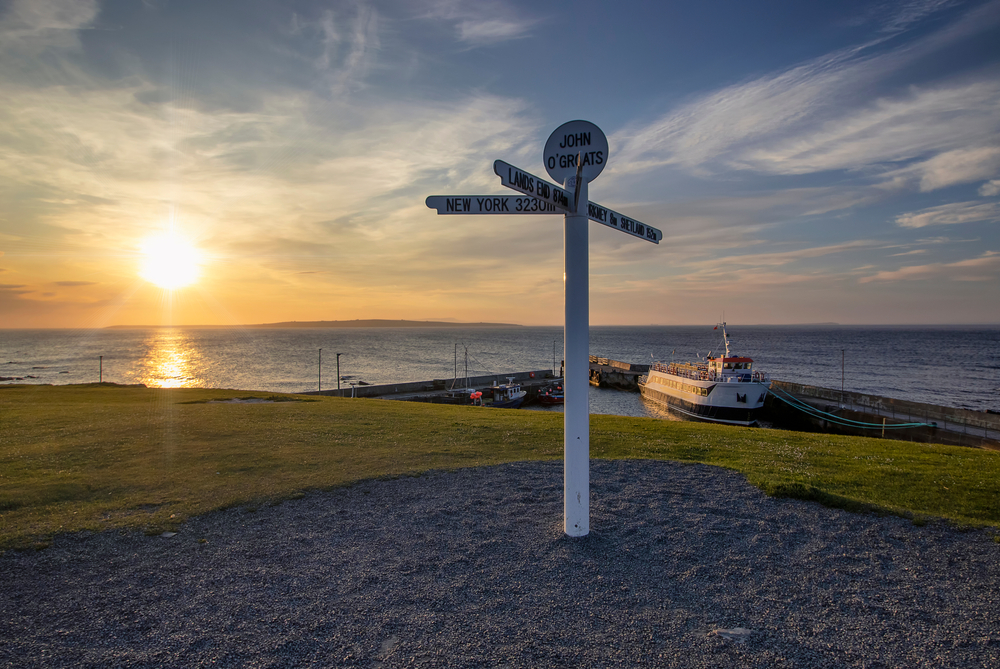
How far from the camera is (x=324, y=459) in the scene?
9.87m

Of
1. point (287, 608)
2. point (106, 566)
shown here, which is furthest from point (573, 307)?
point (106, 566)

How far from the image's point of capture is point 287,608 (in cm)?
439

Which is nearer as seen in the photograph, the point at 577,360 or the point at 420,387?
the point at 577,360

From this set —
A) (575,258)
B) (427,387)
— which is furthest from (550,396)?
(575,258)

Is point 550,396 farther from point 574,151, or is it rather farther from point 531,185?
point 531,185

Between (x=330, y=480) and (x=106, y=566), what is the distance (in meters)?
3.28

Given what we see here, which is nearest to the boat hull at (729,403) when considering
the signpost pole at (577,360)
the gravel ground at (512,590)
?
the gravel ground at (512,590)

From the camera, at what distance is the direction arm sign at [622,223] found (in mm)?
6062

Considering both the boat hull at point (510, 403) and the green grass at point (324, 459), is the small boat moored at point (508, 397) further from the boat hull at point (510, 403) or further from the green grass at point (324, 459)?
the green grass at point (324, 459)

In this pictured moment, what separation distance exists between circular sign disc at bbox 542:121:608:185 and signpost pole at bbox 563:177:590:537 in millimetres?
174

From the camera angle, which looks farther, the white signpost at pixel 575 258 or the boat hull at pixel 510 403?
the boat hull at pixel 510 403

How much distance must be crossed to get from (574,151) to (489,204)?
128 centimetres

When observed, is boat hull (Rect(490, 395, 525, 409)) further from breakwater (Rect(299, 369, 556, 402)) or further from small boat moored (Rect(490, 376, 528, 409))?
breakwater (Rect(299, 369, 556, 402))

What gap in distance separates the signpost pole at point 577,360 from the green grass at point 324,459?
3.50 metres
